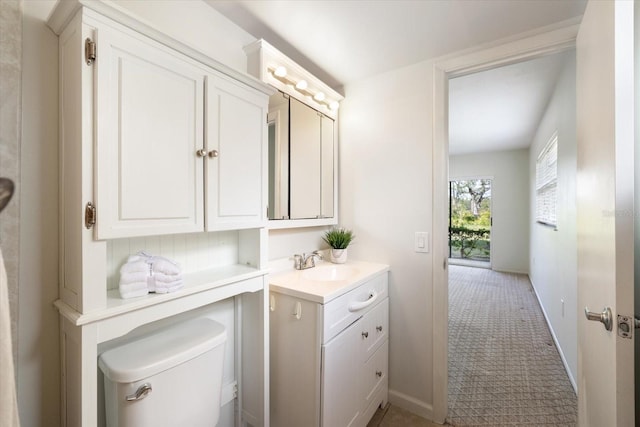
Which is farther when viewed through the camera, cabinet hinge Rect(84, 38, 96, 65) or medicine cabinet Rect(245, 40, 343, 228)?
medicine cabinet Rect(245, 40, 343, 228)

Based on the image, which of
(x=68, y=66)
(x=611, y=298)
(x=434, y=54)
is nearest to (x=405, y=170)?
(x=434, y=54)

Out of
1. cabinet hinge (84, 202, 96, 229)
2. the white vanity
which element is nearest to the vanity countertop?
the white vanity

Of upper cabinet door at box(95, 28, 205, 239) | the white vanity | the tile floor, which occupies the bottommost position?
the tile floor

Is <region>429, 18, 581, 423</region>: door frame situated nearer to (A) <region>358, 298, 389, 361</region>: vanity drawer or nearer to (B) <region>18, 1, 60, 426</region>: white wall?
(A) <region>358, 298, 389, 361</region>: vanity drawer

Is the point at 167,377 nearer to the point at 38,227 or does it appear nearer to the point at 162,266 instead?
the point at 162,266

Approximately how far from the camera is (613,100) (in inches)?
31.8

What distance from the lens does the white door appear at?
76cm

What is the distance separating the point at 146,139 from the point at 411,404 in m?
2.12

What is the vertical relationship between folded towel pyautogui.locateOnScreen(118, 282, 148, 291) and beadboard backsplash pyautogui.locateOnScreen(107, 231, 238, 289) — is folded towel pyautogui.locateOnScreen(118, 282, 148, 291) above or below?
below

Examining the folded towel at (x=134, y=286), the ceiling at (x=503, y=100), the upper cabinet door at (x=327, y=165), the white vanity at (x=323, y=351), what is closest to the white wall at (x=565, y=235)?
the ceiling at (x=503, y=100)

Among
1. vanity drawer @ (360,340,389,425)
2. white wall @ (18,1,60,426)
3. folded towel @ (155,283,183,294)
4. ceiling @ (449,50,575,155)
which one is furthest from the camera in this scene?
ceiling @ (449,50,575,155)

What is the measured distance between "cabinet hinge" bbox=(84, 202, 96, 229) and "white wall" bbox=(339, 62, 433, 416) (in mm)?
1610

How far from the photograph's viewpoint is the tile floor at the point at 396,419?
5.58 ft

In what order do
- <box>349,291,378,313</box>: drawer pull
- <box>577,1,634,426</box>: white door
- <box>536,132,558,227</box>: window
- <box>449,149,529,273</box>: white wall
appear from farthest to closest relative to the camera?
<box>449,149,529,273</box>: white wall < <box>536,132,558,227</box>: window < <box>349,291,378,313</box>: drawer pull < <box>577,1,634,426</box>: white door
